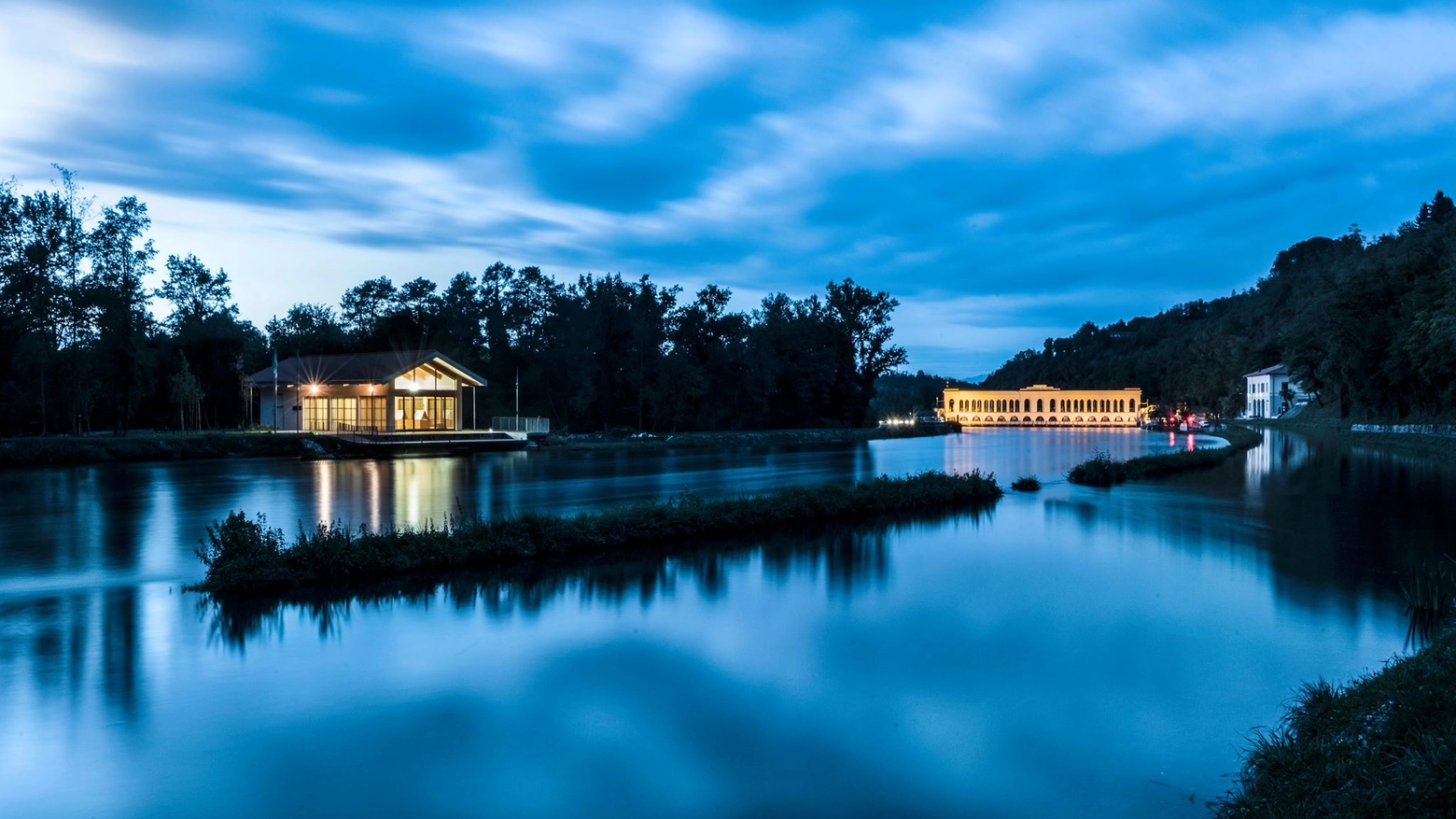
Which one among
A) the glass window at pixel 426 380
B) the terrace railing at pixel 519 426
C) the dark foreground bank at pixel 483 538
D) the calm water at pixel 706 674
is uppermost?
the glass window at pixel 426 380

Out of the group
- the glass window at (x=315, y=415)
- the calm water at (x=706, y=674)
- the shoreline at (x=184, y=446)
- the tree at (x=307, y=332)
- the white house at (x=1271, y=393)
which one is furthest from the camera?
the white house at (x=1271, y=393)

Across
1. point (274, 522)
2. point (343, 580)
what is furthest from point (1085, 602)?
point (274, 522)

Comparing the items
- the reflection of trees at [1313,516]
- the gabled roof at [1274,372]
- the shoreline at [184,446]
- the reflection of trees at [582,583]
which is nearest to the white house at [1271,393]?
the gabled roof at [1274,372]

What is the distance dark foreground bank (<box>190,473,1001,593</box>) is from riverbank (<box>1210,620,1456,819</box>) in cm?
1028

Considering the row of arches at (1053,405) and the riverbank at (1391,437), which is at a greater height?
the row of arches at (1053,405)

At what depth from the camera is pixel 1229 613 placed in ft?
37.8

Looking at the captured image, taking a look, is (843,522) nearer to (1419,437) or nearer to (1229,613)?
(1229,613)

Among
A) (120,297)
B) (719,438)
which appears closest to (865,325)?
(719,438)

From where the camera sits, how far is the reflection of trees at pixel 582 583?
10.9m

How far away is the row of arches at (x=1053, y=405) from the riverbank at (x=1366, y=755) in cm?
11957

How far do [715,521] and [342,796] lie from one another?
11.6 meters

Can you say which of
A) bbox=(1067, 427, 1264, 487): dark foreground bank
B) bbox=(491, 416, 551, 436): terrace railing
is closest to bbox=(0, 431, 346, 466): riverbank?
bbox=(491, 416, 551, 436): terrace railing

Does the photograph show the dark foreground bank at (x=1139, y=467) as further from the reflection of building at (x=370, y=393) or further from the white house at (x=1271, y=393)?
the white house at (x=1271, y=393)

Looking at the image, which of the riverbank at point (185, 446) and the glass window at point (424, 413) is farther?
the glass window at point (424, 413)
